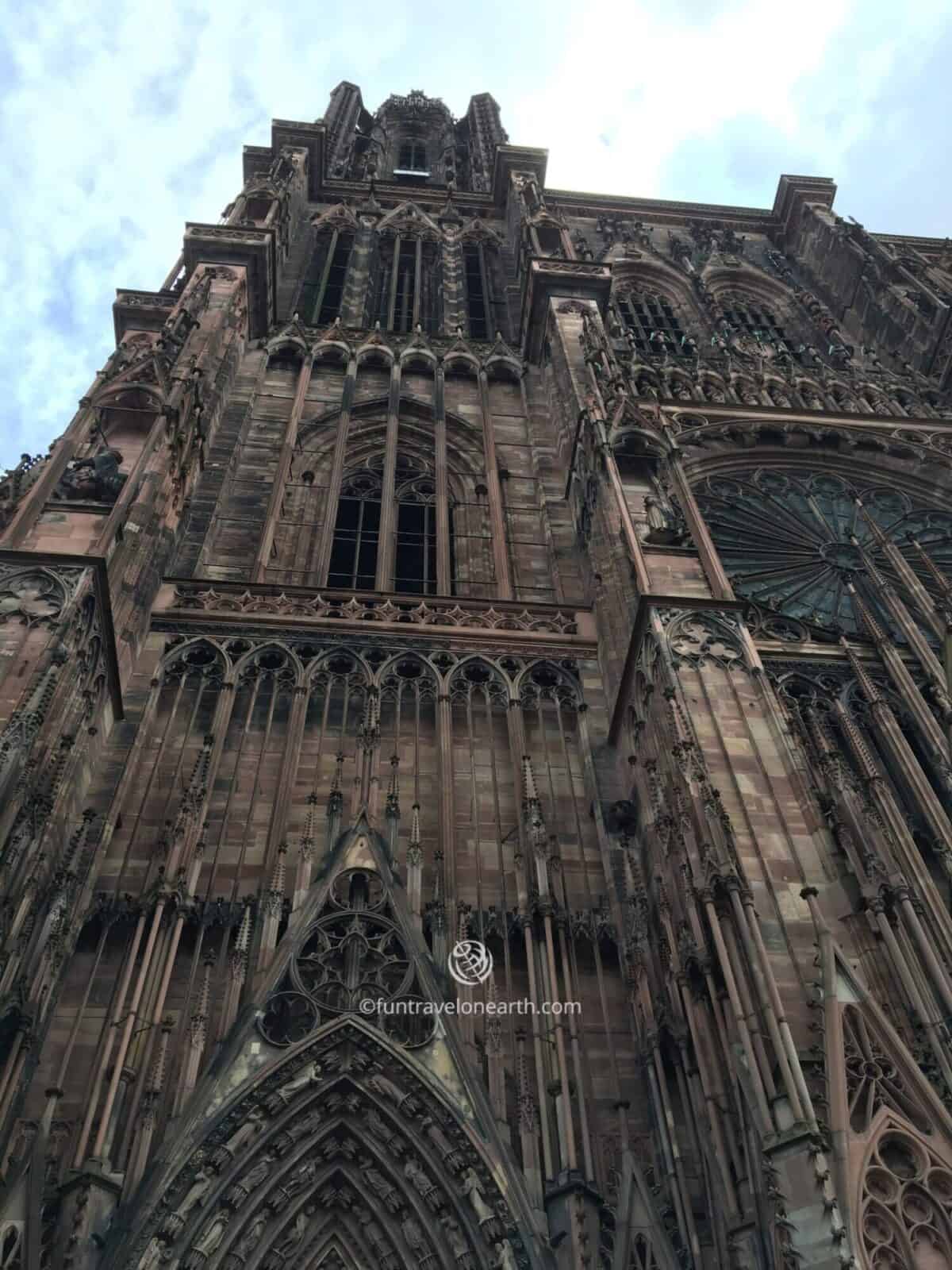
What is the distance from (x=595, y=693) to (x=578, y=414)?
5.41 meters

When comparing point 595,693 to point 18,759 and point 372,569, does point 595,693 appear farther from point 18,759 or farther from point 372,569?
point 18,759

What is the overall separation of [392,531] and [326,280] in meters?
12.0

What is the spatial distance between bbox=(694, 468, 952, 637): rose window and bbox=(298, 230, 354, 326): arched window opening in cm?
1014

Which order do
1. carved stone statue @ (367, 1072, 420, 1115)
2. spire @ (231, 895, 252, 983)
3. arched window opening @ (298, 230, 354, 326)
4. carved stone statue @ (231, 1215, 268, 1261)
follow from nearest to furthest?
carved stone statue @ (231, 1215, 268, 1261) < carved stone statue @ (367, 1072, 420, 1115) < spire @ (231, 895, 252, 983) < arched window opening @ (298, 230, 354, 326)

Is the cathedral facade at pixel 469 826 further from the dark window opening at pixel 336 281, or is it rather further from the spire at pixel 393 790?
the dark window opening at pixel 336 281

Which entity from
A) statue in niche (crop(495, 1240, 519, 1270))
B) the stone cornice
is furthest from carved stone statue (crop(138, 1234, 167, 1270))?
the stone cornice

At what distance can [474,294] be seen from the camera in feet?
85.1

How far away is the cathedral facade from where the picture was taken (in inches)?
297

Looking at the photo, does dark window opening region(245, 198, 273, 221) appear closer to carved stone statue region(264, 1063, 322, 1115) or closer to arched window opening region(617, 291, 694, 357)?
arched window opening region(617, 291, 694, 357)

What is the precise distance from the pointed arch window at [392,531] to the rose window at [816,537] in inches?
177

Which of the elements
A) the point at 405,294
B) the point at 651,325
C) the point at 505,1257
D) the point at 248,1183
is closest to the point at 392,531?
the point at 248,1183

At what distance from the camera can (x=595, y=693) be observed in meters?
12.9

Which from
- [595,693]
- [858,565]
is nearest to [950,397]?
[858,565]

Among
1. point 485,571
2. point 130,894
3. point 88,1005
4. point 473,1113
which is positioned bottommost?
point 473,1113
